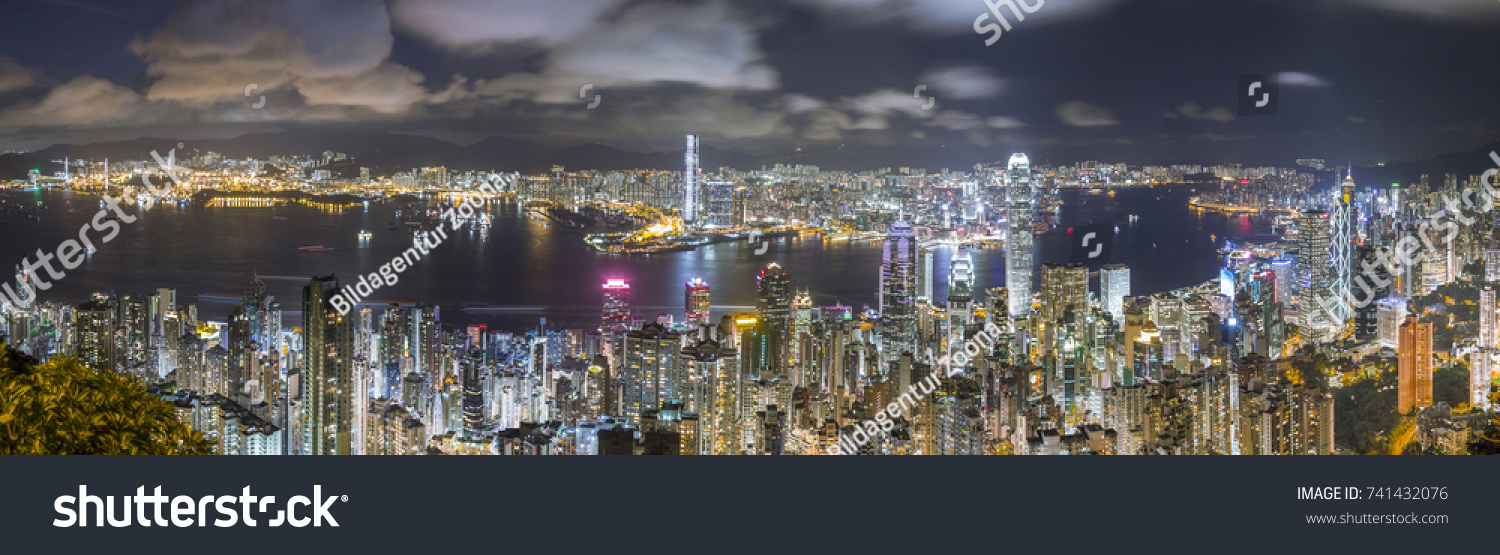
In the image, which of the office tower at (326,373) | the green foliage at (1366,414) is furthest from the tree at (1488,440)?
the office tower at (326,373)

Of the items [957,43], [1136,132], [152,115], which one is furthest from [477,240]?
[1136,132]

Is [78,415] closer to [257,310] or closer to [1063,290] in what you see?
[257,310]

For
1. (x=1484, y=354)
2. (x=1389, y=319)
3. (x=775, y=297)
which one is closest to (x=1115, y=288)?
(x=1389, y=319)

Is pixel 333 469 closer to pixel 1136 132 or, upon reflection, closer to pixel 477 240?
pixel 477 240

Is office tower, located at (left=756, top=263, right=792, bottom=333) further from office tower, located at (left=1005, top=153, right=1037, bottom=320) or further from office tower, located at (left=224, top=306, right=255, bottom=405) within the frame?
office tower, located at (left=224, top=306, right=255, bottom=405)

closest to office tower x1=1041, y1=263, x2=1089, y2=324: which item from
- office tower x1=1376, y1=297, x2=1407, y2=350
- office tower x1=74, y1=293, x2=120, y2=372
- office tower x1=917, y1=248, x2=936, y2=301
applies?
office tower x1=917, y1=248, x2=936, y2=301
